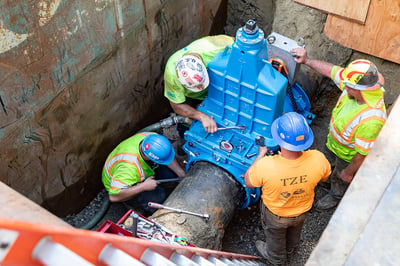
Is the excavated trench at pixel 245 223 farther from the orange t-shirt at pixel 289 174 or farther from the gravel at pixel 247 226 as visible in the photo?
the orange t-shirt at pixel 289 174

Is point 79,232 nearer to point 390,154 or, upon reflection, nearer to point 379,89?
point 390,154

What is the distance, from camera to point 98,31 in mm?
3941

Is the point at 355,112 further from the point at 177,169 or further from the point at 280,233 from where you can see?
the point at 177,169

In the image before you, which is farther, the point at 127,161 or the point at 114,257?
the point at 127,161

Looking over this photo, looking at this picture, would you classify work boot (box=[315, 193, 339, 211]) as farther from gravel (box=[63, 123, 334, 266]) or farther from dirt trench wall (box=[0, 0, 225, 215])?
dirt trench wall (box=[0, 0, 225, 215])

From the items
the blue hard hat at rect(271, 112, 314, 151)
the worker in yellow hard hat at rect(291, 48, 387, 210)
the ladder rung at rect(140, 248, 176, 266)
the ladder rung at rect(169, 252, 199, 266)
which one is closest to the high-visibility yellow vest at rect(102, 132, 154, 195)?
the blue hard hat at rect(271, 112, 314, 151)

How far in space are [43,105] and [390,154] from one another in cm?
283

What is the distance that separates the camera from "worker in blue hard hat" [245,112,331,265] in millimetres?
3291

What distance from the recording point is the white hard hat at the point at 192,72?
388 cm

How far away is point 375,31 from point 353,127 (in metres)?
1.63

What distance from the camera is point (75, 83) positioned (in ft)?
12.9

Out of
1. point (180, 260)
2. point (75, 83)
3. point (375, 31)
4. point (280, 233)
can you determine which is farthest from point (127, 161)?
point (375, 31)

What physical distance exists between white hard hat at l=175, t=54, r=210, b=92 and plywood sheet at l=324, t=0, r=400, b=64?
204 centimetres

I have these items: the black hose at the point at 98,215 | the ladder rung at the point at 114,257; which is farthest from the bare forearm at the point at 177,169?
the ladder rung at the point at 114,257
